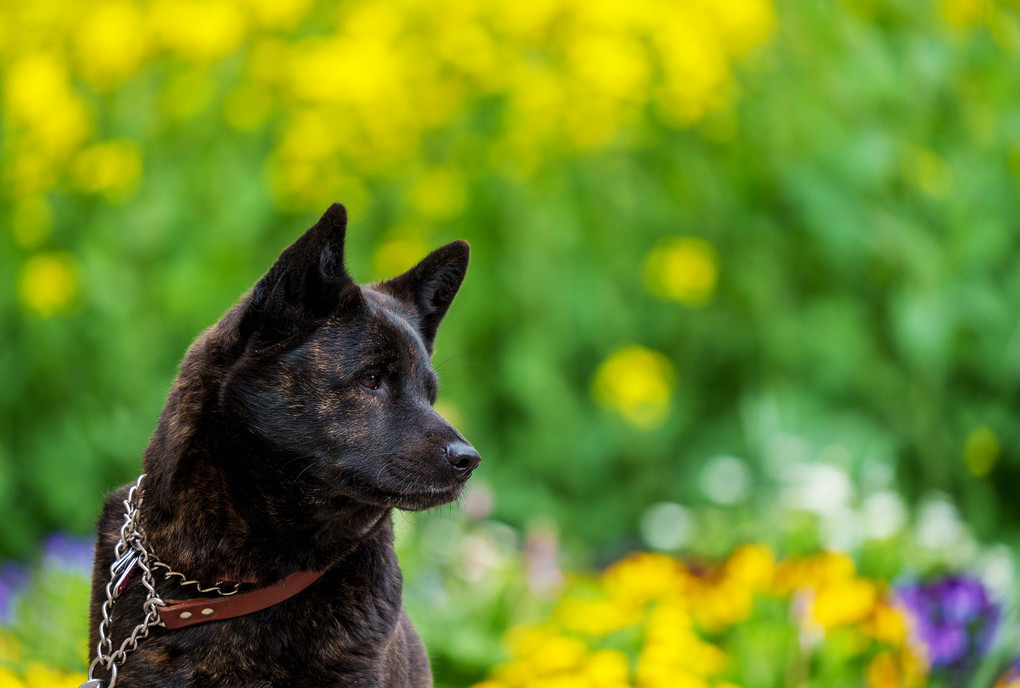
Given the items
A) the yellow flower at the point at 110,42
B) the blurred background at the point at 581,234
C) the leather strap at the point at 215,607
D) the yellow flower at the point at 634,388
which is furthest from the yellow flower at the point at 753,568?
the yellow flower at the point at 110,42

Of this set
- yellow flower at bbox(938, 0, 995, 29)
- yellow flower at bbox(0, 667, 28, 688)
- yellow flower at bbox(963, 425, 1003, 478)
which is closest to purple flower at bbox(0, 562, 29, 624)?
yellow flower at bbox(0, 667, 28, 688)

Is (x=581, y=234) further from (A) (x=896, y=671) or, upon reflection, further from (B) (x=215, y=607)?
(B) (x=215, y=607)

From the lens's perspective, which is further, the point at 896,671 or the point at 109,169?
the point at 109,169

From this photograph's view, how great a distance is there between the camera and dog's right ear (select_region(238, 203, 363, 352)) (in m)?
1.86

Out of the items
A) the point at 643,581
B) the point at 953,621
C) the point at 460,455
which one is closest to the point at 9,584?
the point at 643,581

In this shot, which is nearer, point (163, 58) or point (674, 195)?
point (163, 58)

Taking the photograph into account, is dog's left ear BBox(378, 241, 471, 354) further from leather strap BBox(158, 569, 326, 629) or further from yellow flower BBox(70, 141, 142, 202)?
yellow flower BBox(70, 141, 142, 202)

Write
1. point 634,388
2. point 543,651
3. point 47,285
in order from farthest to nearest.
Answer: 1. point 634,388
2. point 47,285
3. point 543,651

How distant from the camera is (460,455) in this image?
1952 millimetres

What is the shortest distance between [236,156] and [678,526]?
93.1 inches

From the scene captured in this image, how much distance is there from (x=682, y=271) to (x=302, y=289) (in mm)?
2982

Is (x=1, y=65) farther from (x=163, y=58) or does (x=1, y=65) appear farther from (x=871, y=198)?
(x=871, y=198)

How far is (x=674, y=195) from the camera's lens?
5125 millimetres

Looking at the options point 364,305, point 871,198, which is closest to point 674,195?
point 871,198
